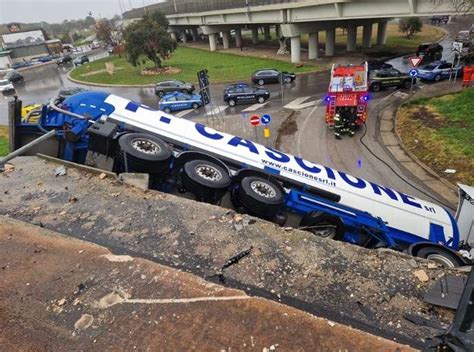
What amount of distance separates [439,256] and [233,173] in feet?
13.9

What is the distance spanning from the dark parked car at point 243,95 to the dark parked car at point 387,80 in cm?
789

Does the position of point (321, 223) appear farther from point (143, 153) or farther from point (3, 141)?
point (3, 141)

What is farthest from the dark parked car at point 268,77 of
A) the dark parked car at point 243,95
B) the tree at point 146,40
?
the tree at point 146,40

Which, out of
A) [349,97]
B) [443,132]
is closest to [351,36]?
[349,97]

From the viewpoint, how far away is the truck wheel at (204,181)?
6.70 m

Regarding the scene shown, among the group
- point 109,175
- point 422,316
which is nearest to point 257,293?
point 422,316

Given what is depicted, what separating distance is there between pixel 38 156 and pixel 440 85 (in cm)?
2717

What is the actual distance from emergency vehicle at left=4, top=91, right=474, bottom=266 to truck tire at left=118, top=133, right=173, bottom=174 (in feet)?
0.06

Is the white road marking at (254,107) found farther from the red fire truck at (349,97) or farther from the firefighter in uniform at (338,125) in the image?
the firefighter in uniform at (338,125)

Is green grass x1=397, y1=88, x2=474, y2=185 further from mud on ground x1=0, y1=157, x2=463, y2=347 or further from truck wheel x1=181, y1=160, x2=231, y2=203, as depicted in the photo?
mud on ground x1=0, y1=157, x2=463, y2=347

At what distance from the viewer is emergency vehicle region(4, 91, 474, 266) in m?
6.87

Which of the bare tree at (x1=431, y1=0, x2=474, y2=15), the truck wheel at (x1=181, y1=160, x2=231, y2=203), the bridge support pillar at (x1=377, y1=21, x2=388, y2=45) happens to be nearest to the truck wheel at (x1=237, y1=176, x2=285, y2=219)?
the truck wheel at (x1=181, y1=160, x2=231, y2=203)

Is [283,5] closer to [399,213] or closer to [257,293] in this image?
[399,213]

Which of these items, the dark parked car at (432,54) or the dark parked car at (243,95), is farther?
the dark parked car at (432,54)
